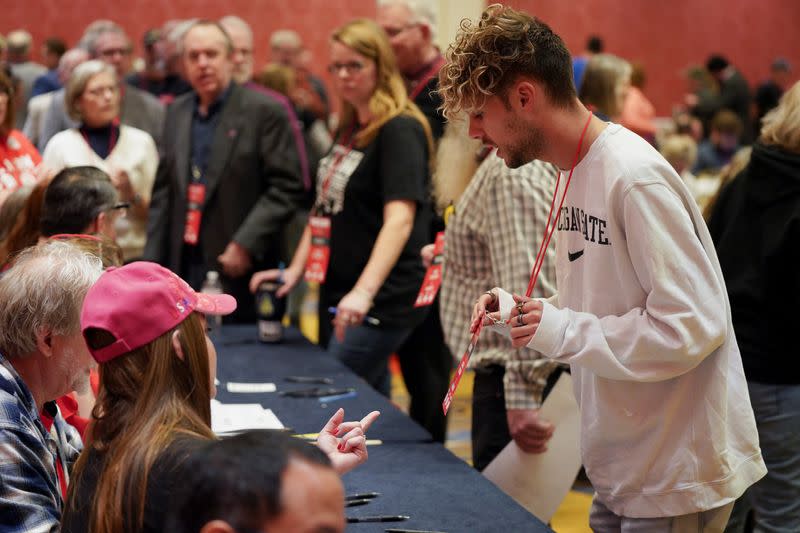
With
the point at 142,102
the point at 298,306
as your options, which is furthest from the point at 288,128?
the point at 298,306

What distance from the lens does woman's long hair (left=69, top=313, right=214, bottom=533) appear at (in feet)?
5.36

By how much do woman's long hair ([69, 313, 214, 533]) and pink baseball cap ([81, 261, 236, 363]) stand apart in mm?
15

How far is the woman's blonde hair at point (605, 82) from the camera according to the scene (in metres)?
4.08

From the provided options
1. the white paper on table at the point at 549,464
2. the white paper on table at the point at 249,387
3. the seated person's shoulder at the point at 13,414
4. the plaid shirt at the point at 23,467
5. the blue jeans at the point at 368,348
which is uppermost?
the seated person's shoulder at the point at 13,414

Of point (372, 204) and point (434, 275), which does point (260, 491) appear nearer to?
point (434, 275)

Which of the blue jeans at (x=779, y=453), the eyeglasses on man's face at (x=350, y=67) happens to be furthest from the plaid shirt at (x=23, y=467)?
the eyeglasses on man's face at (x=350, y=67)

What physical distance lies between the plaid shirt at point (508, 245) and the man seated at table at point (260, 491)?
1.61 meters

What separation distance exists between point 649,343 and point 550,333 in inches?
7.3

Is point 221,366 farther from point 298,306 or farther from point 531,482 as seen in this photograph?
point 298,306

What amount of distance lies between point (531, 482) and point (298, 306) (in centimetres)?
401

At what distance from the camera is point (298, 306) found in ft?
21.9

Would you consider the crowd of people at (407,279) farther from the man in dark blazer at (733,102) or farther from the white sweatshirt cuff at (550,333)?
the man in dark blazer at (733,102)

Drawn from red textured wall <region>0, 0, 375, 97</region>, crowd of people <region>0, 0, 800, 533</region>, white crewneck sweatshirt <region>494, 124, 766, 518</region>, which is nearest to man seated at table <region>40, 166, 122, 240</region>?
crowd of people <region>0, 0, 800, 533</region>

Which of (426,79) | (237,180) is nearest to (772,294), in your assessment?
(426,79)
